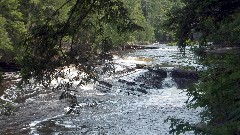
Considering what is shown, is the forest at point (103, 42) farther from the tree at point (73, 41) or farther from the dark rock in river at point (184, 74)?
the dark rock in river at point (184, 74)

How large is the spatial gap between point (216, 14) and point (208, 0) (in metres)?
0.71

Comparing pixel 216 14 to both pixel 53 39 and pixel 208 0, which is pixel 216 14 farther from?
pixel 53 39

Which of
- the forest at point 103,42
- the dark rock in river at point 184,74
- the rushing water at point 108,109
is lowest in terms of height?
the rushing water at point 108,109

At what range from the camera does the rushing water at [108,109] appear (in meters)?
13.0

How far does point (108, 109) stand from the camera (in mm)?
15812

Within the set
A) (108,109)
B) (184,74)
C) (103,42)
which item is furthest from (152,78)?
(103,42)

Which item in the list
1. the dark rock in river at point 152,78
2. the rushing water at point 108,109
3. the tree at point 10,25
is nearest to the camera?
the rushing water at point 108,109

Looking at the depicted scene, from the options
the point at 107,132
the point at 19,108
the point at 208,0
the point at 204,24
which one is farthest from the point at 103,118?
the point at 208,0

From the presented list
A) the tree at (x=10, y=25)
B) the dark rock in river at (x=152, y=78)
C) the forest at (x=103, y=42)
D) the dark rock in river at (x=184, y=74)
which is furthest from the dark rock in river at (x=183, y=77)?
the forest at (x=103, y=42)

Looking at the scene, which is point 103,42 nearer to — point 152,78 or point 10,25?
point 152,78

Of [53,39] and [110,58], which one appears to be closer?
[53,39]

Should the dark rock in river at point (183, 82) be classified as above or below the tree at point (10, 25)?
below

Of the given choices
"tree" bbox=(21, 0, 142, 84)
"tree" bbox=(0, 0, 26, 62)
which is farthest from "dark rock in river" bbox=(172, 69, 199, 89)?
"tree" bbox=(21, 0, 142, 84)

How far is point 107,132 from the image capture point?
12.7 metres
